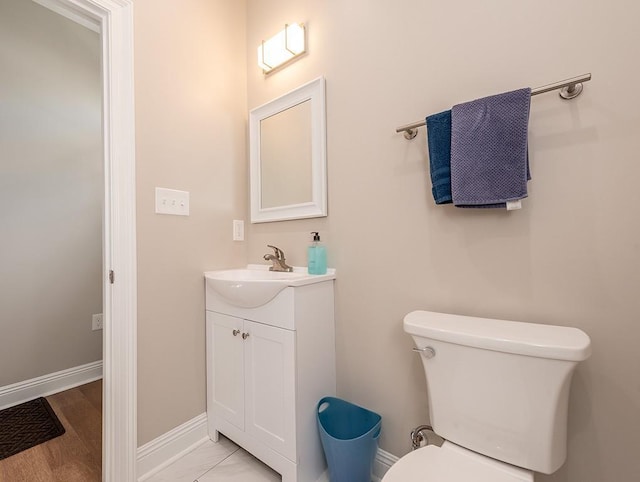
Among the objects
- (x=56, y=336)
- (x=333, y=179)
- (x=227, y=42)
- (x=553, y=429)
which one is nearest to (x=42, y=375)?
(x=56, y=336)

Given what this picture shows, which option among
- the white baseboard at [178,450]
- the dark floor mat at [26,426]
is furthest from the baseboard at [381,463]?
the dark floor mat at [26,426]

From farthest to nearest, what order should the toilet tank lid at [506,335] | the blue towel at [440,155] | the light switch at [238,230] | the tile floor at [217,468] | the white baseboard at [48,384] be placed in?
the white baseboard at [48,384]
the light switch at [238,230]
the tile floor at [217,468]
the blue towel at [440,155]
the toilet tank lid at [506,335]

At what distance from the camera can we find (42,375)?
1.91 meters

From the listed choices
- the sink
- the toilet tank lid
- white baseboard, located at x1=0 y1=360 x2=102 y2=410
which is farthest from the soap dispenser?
white baseboard, located at x1=0 y1=360 x2=102 y2=410

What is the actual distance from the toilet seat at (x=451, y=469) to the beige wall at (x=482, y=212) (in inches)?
10.0

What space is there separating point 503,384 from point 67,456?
190 cm

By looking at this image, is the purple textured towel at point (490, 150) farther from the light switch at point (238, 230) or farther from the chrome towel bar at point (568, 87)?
the light switch at point (238, 230)

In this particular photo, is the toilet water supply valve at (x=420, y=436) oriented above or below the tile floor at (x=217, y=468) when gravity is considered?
above

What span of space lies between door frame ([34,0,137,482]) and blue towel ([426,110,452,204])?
1.23m

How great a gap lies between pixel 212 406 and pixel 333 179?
1.31 metres

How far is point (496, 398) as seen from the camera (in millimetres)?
797

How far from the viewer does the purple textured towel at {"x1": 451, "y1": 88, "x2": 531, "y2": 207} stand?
33.0 inches

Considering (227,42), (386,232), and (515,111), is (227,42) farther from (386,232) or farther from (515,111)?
(515,111)

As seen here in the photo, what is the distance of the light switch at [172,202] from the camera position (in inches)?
52.2
